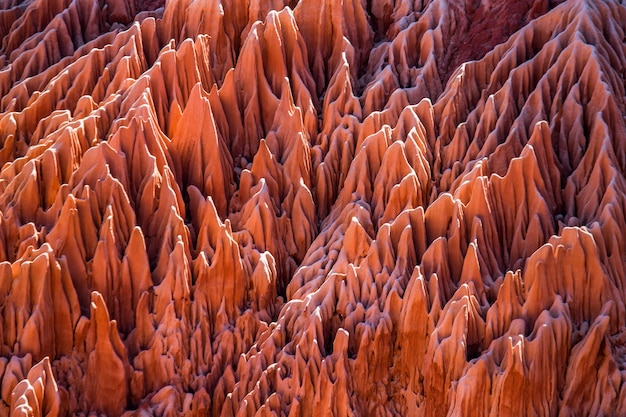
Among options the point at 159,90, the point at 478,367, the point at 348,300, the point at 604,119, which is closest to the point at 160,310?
the point at 348,300

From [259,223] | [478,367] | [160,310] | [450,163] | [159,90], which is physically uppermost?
[159,90]

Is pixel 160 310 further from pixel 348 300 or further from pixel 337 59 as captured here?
pixel 337 59

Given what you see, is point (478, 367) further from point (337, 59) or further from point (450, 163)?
point (337, 59)

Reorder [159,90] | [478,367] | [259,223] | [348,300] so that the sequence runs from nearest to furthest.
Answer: [478,367] → [348,300] → [259,223] → [159,90]

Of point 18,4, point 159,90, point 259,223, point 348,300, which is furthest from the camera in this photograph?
point 18,4

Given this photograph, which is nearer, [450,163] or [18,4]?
[450,163]

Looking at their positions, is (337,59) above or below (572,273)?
above
